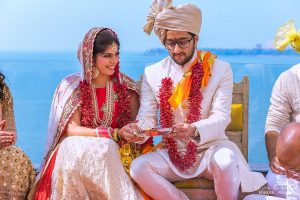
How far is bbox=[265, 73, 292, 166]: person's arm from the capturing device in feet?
13.9

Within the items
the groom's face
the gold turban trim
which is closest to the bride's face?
the groom's face

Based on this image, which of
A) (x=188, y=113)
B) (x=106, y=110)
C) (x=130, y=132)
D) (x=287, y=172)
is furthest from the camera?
(x=106, y=110)

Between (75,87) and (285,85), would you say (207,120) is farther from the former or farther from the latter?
(75,87)

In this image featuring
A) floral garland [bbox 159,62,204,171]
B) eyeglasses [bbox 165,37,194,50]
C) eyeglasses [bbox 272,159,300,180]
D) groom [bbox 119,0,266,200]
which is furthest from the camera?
eyeglasses [bbox 165,37,194,50]

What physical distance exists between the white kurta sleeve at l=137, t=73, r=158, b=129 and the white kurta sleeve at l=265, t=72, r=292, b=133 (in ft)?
2.66

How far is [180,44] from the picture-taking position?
163 inches

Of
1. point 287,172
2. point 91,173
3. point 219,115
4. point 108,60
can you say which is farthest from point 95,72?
point 287,172

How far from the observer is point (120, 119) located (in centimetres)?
438

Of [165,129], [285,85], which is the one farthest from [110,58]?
[285,85]

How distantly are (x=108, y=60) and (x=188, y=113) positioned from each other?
684 mm

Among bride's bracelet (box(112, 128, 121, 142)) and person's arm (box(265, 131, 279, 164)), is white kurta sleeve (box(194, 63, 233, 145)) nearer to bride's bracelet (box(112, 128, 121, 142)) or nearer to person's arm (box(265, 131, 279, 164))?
person's arm (box(265, 131, 279, 164))

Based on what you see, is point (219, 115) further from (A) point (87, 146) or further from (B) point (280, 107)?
(A) point (87, 146)

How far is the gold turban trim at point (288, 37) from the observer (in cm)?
424

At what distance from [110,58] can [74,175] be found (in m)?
0.89
